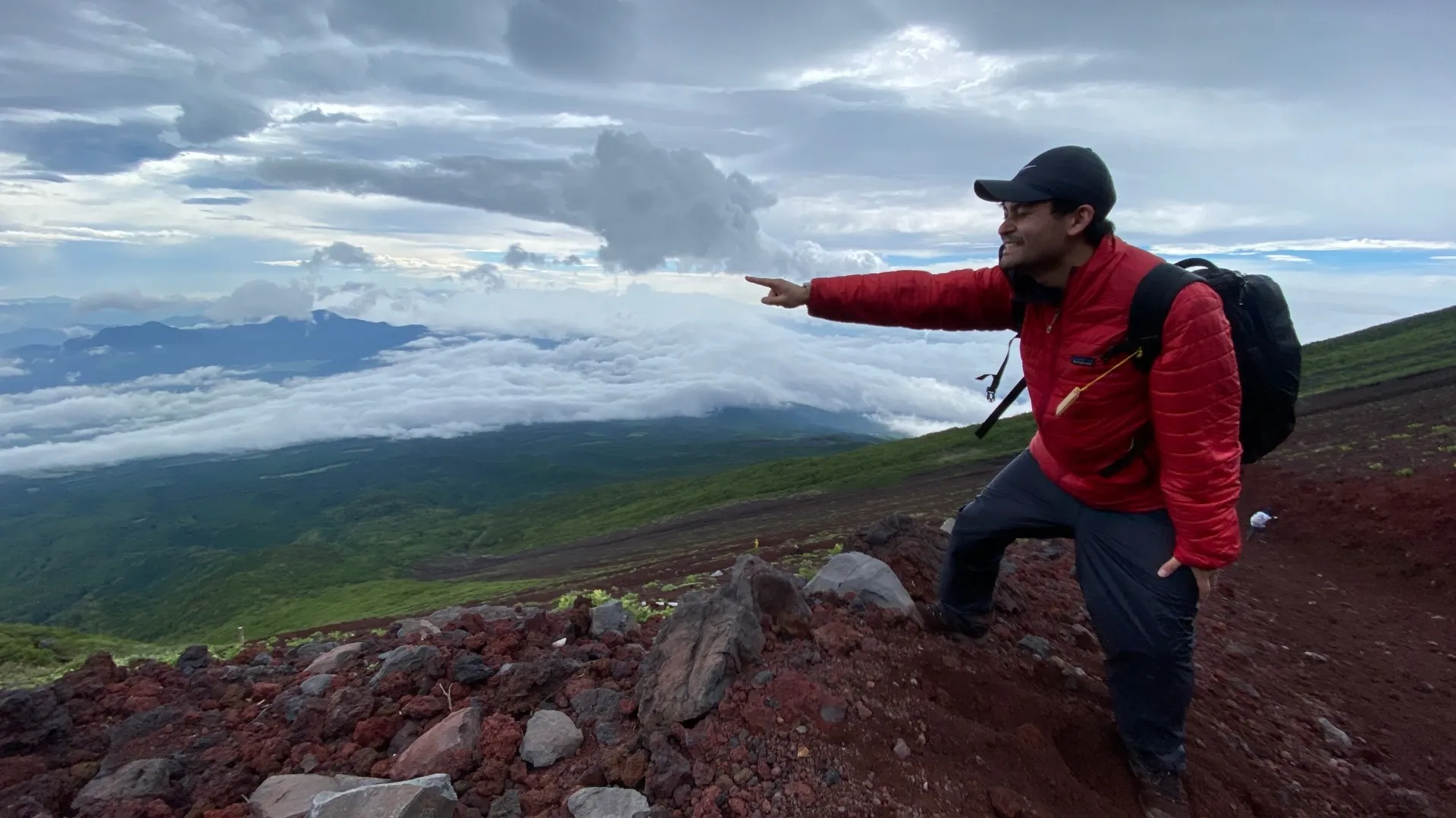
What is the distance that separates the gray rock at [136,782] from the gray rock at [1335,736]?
850 cm

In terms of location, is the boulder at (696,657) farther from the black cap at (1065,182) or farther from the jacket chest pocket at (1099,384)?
the black cap at (1065,182)

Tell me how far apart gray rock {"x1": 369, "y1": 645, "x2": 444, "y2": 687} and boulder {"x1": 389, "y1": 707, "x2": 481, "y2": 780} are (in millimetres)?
823

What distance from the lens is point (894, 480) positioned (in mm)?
73250

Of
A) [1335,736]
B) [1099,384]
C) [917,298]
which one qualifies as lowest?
[1335,736]

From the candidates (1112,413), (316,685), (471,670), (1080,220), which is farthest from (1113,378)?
(316,685)

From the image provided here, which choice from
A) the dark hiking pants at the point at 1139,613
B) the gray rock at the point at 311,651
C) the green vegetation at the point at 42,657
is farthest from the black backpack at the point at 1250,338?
the green vegetation at the point at 42,657

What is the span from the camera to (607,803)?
4219mm

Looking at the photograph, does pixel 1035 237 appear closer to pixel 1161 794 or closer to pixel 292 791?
pixel 1161 794

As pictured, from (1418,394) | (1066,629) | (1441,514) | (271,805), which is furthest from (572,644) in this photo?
(1418,394)

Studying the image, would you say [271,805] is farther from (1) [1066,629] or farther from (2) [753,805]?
(1) [1066,629]

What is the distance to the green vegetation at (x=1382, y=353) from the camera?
Result: 64625 millimetres

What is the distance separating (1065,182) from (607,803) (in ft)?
14.0

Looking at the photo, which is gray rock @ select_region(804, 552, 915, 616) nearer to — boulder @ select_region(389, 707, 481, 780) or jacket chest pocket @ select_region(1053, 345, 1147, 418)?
jacket chest pocket @ select_region(1053, 345, 1147, 418)

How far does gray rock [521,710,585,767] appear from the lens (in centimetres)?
482
